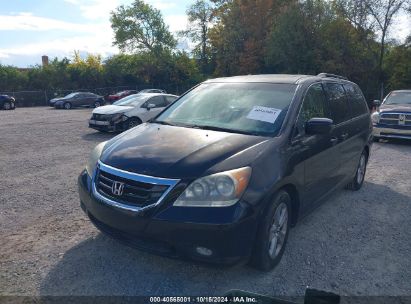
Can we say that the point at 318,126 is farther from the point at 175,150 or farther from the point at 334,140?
the point at 175,150

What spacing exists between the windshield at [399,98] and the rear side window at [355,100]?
6.46m

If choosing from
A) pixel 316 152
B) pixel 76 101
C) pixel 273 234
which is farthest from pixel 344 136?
pixel 76 101

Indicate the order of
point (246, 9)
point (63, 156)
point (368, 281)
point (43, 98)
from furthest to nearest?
1. point (246, 9)
2. point (43, 98)
3. point (63, 156)
4. point (368, 281)

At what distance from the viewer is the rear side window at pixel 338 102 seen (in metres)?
4.71

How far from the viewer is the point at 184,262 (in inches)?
135

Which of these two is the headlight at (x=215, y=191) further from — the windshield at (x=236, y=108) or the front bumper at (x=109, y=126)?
the front bumper at (x=109, y=126)

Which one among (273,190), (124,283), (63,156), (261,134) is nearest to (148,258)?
(124,283)

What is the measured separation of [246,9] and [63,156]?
33.7m

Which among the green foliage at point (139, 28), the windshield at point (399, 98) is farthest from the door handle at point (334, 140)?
the green foliage at point (139, 28)

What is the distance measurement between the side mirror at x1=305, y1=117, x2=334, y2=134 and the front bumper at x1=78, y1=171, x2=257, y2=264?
4.46ft

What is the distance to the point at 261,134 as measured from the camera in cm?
356

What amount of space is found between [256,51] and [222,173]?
35505 millimetres

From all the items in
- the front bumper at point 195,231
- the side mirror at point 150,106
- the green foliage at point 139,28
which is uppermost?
the green foliage at point 139,28

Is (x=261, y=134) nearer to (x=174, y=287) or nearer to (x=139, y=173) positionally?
(x=139, y=173)
